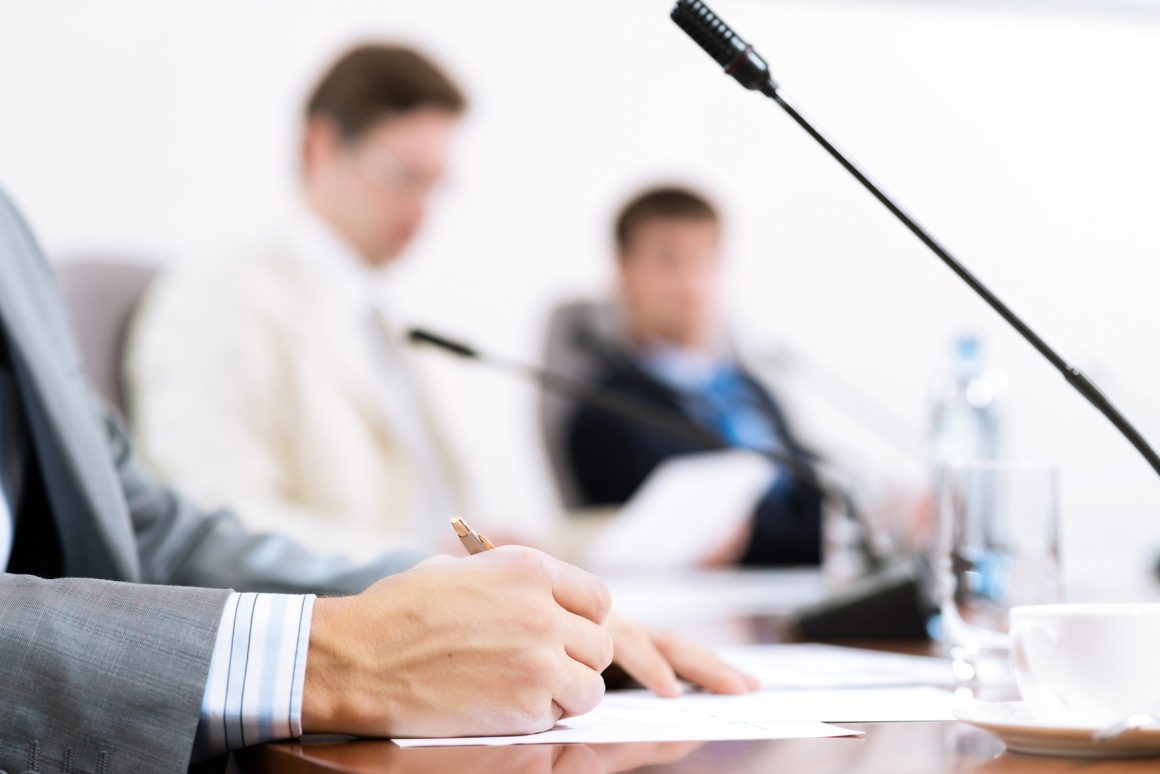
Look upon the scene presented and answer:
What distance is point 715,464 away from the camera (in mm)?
2832

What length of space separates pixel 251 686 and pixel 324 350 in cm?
182

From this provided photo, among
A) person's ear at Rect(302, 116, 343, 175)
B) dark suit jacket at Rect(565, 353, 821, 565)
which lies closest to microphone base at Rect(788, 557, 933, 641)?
dark suit jacket at Rect(565, 353, 821, 565)

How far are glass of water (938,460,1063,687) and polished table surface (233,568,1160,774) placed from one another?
26 cm

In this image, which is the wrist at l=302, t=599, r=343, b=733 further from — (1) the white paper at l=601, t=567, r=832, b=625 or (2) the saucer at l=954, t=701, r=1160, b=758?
(1) the white paper at l=601, t=567, r=832, b=625

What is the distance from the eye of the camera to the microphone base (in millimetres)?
1067

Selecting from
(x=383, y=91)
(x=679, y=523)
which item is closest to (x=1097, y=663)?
(x=679, y=523)

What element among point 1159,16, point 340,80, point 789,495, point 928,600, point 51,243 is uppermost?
point 1159,16

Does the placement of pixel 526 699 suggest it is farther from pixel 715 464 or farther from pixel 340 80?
pixel 715 464

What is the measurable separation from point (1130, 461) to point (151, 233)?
2.64 meters

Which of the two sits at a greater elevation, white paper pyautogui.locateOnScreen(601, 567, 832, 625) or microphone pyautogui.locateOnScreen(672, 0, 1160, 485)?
microphone pyautogui.locateOnScreen(672, 0, 1160, 485)

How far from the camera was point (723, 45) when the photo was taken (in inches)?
27.6

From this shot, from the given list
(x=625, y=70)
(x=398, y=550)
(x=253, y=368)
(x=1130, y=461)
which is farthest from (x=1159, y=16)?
(x=398, y=550)

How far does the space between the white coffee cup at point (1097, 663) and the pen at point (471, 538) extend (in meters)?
0.27

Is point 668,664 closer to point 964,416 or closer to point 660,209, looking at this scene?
point 964,416
